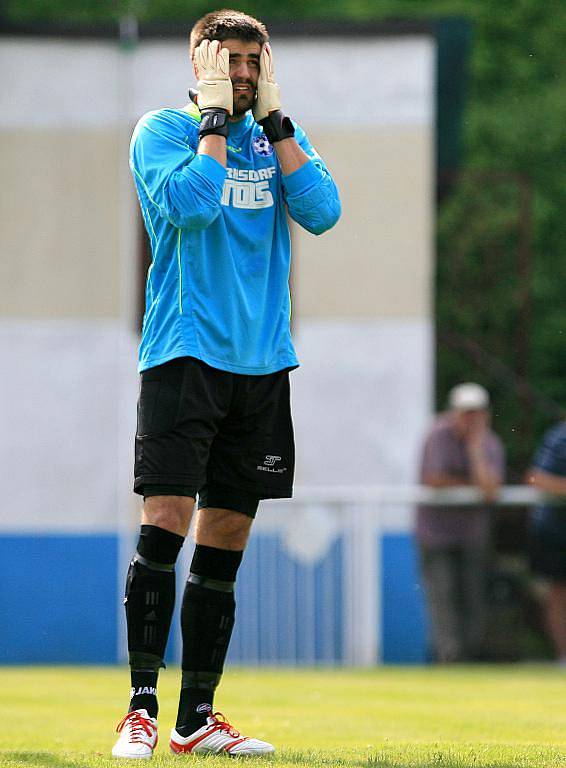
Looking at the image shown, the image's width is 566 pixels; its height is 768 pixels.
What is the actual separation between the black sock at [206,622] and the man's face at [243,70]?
4.50 feet

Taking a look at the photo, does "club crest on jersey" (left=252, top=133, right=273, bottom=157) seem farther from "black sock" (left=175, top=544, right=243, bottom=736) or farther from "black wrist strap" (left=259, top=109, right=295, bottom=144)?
"black sock" (left=175, top=544, right=243, bottom=736)

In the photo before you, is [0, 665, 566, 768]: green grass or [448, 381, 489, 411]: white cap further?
[448, 381, 489, 411]: white cap

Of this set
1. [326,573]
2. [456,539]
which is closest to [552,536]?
[456,539]

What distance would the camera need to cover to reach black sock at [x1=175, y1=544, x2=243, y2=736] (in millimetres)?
5223

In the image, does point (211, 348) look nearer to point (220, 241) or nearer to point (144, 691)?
point (220, 241)

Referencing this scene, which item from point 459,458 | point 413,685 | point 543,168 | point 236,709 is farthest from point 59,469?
point 543,168

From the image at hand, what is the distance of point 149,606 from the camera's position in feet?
16.5

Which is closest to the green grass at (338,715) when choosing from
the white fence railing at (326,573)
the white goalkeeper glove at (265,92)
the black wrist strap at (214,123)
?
the white fence railing at (326,573)

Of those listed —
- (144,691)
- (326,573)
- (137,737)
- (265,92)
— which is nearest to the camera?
(137,737)

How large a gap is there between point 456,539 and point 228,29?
7024 millimetres

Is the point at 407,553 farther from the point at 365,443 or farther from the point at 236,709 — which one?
the point at 236,709

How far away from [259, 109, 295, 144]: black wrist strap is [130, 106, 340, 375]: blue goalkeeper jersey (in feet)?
0.35

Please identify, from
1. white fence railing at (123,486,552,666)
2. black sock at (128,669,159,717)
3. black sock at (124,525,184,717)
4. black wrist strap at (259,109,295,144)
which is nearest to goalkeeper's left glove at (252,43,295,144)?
black wrist strap at (259,109,295,144)

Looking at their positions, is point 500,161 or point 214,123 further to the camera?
point 500,161
